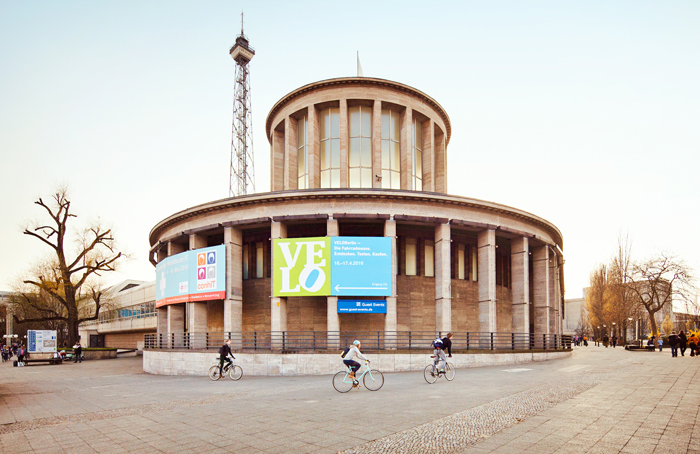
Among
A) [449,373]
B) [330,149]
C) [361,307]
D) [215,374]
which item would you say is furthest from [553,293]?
[215,374]

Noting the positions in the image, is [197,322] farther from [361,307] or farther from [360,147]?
[360,147]

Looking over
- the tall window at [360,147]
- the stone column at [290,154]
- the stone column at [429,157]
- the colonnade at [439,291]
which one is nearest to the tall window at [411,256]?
the colonnade at [439,291]

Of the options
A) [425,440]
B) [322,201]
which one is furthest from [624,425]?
[322,201]

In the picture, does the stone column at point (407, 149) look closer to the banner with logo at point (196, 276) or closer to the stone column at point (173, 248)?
the banner with logo at point (196, 276)

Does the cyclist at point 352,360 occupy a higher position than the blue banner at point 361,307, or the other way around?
the blue banner at point 361,307

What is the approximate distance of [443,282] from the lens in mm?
25859

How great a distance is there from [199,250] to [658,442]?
79.6 ft

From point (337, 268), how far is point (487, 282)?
9.28m

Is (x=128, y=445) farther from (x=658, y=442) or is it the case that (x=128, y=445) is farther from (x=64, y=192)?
(x=64, y=192)

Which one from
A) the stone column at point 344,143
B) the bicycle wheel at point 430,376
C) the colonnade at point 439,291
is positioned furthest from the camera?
the stone column at point 344,143

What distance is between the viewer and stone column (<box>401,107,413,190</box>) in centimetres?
3177

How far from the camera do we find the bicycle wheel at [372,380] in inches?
591

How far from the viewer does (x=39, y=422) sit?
11.3 meters

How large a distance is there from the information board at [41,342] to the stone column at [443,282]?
3229cm
